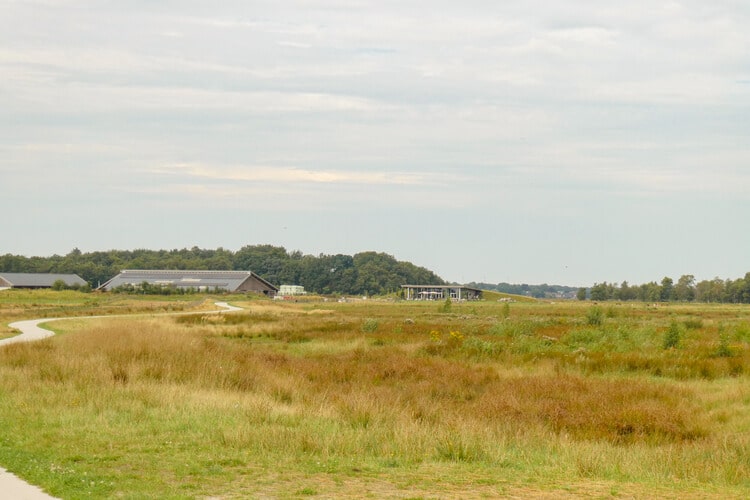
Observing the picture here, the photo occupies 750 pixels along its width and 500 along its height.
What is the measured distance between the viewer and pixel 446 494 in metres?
9.16

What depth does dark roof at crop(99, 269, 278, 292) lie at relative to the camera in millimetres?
136000

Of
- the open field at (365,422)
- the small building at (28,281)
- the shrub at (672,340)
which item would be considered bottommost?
the open field at (365,422)

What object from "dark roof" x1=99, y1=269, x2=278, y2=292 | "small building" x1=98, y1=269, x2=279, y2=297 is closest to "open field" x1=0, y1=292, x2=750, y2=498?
"small building" x1=98, y1=269, x2=279, y2=297

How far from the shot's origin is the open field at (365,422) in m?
9.91

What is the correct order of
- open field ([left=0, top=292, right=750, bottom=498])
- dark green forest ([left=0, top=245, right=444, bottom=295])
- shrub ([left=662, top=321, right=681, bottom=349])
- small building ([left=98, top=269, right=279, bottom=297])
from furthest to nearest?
dark green forest ([left=0, top=245, right=444, bottom=295])
small building ([left=98, top=269, right=279, bottom=297])
shrub ([left=662, top=321, right=681, bottom=349])
open field ([left=0, top=292, right=750, bottom=498])

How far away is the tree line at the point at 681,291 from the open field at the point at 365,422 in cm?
13865

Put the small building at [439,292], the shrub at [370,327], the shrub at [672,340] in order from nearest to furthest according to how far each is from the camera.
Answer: the shrub at [672,340] → the shrub at [370,327] → the small building at [439,292]

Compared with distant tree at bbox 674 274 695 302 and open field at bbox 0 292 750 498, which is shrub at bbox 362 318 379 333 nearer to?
open field at bbox 0 292 750 498

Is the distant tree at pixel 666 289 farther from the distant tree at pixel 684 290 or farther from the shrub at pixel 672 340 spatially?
the shrub at pixel 672 340

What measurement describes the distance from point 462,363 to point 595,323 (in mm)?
23995

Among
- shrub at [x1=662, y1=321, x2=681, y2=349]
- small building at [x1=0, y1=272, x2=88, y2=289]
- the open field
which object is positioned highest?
small building at [x1=0, y1=272, x2=88, y2=289]

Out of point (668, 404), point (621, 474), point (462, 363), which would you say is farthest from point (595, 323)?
point (621, 474)

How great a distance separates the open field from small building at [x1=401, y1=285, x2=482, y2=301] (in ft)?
457

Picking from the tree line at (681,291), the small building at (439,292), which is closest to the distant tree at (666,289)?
the tree line at (681,291)
